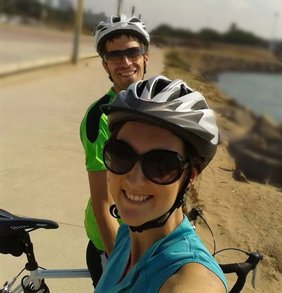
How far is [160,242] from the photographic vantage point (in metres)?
1.26

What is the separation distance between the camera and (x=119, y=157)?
1362mm

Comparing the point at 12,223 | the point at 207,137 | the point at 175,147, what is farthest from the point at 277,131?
the point at 12,223

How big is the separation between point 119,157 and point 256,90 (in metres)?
0.46

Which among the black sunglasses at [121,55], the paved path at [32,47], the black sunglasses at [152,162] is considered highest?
the paved path at [32,47]

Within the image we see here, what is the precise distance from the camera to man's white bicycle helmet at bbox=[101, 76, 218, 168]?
4.15ft

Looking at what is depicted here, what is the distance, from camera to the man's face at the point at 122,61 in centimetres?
214

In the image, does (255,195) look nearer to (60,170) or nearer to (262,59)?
(60,170)

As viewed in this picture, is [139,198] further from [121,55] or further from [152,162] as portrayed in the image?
[121,55]

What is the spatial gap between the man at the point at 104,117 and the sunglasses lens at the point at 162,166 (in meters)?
0.57

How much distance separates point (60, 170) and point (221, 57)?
5017 mm

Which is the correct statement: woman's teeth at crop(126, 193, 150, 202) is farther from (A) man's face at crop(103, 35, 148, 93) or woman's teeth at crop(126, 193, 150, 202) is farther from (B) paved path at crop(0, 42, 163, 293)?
(A) man's face at crop(103, 35, 148, 93)

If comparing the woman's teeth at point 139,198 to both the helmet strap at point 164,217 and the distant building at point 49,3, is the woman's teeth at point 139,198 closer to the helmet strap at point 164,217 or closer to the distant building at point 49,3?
the helmet strap at point 164,217

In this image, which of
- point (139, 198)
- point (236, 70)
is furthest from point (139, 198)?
point (236, 70)

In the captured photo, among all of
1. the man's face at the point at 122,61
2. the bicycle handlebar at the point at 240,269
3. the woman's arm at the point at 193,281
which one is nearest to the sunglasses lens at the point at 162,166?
A: the woman's arm at the point at 193,281
